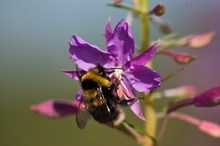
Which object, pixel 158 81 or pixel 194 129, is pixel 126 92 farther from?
pixel 194 129

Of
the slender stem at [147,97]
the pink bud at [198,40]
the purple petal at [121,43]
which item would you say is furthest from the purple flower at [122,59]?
the pink bud at [198,40]

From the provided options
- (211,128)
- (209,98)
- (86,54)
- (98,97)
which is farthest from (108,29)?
(211,128)

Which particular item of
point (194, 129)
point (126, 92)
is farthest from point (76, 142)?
point (126, 92)

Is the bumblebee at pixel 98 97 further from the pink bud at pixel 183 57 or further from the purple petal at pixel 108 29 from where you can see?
the pink bud at pixel 183 57

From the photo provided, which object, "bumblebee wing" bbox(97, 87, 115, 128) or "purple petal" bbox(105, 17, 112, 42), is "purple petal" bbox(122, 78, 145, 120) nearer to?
"bumblebee wing" bbox(97, 87, 115, 128)

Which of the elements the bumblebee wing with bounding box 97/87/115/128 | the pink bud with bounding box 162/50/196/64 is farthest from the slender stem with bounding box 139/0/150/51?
the bumblebee wing with bounding box 97/87/115/128

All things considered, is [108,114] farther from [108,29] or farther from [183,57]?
[183,57]
